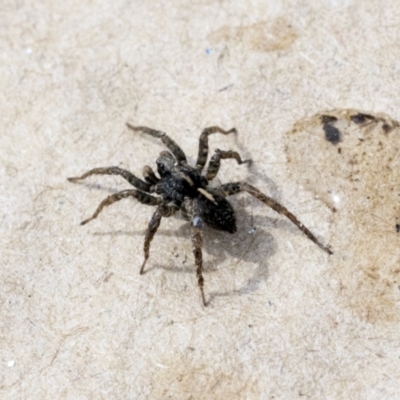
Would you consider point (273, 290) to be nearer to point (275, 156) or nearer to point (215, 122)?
point (275, 156)

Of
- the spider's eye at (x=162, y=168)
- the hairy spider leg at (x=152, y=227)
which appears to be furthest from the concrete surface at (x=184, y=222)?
the spider's eye at (x=162, y=168)

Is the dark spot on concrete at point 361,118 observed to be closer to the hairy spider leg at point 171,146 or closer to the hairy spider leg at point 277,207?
the hairy spider leg at point 277,207

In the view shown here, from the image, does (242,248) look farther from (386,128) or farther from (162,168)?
(386,128)

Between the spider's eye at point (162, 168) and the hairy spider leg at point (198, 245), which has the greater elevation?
the spider's eye at point (162, 168)

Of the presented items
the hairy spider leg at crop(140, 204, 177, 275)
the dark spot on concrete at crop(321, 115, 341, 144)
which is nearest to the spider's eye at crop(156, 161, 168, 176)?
the hairy spider leg at crop(140, 204, 177, 275)

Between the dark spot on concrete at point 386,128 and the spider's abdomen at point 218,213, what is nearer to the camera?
the spider's abdomen at point 218,213

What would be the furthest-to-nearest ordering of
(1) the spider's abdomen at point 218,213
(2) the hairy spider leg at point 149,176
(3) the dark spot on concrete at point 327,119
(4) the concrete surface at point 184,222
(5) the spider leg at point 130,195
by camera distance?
(3) the dark spot on concrete at point 327,119, (2) the hairy spider leg at point 149,176, (5) the spider leg at point 130,195, (1) the spider's abdomen at point 218,213, (4) the concrete surface at point 184,222

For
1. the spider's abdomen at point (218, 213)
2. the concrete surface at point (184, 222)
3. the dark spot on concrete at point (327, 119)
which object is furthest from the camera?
the dark spot on concrete at point (327, 119)
